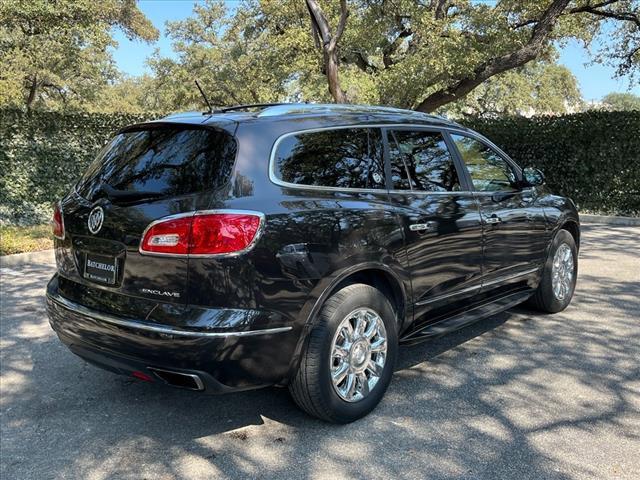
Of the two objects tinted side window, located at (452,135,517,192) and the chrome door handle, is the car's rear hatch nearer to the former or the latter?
the chrome door handle

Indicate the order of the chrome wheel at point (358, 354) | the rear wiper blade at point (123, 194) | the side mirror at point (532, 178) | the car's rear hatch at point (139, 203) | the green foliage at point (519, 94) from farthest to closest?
1. the green foliage at point (519, 94)
2. the side mirror at point (532, 178)
3. the chrome wheel at point (358, 354)
4. the rear wiper blade at point (123, 194)
5. the car's rear hatch at point (139, 203)

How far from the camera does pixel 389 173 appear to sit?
12.0ft

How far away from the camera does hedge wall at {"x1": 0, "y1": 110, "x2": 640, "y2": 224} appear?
11461 mm

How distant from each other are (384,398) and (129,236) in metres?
1.91

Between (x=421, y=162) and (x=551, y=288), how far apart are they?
6.90 ft

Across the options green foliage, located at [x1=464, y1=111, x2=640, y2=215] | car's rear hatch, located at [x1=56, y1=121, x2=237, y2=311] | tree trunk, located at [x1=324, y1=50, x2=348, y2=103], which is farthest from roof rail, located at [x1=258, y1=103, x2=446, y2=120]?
green foliage, located at [x1=464, y1=111, x2=640, y2=215]

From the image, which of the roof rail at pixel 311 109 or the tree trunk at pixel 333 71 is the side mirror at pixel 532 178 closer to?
the roof rail at pixel 311 109

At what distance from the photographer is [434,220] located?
3805 millimetres

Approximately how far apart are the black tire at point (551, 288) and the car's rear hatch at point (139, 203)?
3.36m

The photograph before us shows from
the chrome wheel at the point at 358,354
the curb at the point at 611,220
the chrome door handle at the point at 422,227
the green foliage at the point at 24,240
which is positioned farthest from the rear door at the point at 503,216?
the curb at the point at 611,220

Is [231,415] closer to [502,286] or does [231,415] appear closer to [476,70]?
[502,286]

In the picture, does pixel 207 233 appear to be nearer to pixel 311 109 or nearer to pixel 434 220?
pixel 311 109

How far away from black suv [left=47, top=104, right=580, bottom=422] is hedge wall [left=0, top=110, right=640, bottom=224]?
909 centimetres

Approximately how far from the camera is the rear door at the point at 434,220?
3666 mm
